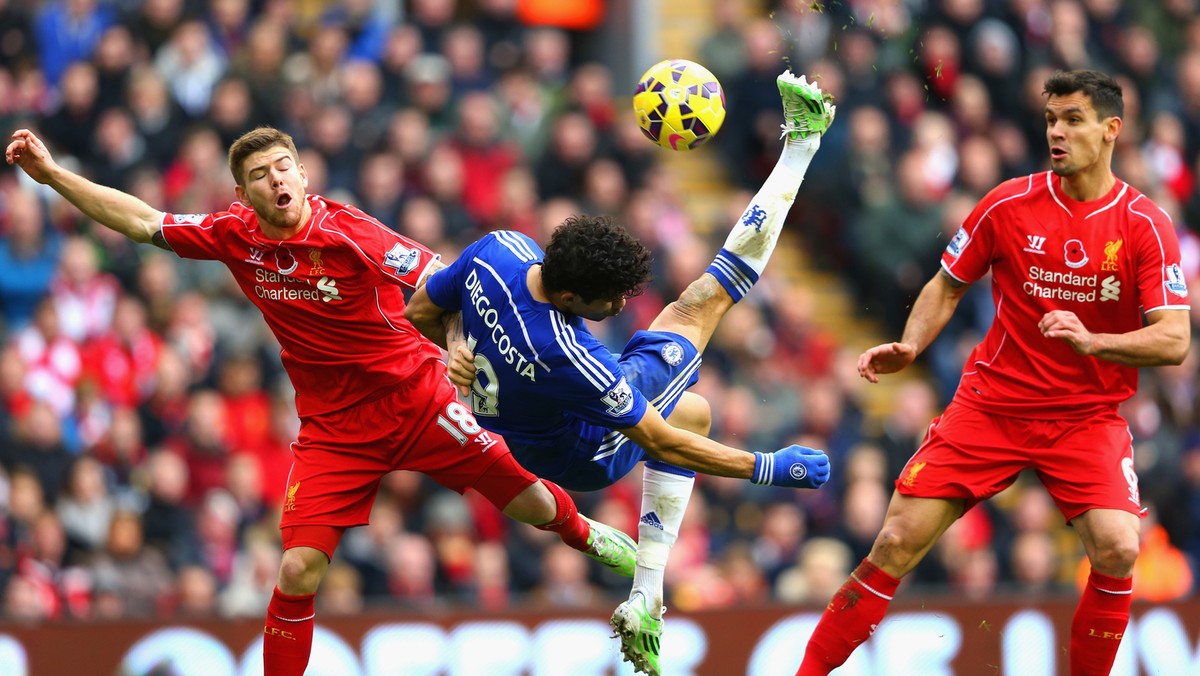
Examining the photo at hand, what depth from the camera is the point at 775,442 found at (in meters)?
13.5

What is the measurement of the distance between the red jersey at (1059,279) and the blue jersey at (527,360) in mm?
1710

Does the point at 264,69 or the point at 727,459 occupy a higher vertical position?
the point at 264,69

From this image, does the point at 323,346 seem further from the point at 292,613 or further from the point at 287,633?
the point at 287,633

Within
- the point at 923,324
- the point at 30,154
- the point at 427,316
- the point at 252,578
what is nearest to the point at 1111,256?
the point at 923,324

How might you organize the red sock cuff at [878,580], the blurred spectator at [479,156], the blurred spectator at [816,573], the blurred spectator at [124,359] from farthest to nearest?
the blurred spectator at [479,156], the blurred spectator at [816,573], the blurred spectator at [124,359], the red sock cuff at [878,580]

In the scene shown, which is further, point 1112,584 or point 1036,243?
point 1036,243

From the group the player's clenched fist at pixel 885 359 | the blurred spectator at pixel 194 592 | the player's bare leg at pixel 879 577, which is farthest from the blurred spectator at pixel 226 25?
the player's bare leg at pixel 879 577

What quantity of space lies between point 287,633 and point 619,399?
204 centimetres

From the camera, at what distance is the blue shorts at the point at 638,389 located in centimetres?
811

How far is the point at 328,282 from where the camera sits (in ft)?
26.6

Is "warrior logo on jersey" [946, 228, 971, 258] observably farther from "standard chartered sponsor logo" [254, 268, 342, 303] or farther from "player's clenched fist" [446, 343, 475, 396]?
"standard chartered sponsor logo" [254, 268, 342, 303]

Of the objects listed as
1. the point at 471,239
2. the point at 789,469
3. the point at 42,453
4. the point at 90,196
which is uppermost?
the point at 471,239

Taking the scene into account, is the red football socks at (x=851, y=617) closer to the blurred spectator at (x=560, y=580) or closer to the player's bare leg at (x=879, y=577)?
the player's bare leg at (x=879, y=577)

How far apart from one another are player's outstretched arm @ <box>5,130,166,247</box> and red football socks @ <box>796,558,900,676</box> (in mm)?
3534
